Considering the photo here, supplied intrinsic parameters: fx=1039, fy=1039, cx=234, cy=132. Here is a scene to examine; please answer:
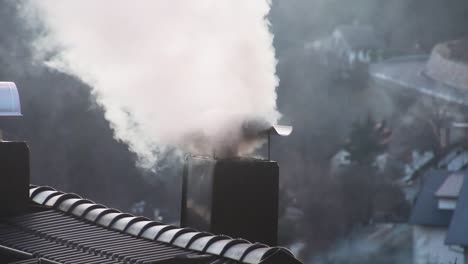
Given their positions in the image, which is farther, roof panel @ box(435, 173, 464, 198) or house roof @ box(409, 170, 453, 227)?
roof panel @ box(435, 173, 464, 198)

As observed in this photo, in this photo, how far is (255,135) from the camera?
16.2m

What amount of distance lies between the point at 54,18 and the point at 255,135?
746cm

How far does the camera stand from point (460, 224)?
63844 mm

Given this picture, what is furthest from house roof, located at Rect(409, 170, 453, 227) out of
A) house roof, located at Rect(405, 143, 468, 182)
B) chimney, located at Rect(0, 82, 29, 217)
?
chimney, located at Rect(0, 82, 29, 217)

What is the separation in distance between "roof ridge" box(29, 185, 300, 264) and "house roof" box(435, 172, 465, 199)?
60.2m

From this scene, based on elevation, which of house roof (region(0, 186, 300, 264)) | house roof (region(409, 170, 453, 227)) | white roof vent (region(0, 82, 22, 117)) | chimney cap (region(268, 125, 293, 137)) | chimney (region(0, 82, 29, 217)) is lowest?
house roof (region(409, 170, 453, 227))

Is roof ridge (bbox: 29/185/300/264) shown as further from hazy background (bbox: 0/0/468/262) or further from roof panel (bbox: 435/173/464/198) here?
roof panel (bbox: 435/173/464/198)

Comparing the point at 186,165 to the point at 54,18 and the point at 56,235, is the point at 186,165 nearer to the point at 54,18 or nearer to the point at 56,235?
the point at 56,235

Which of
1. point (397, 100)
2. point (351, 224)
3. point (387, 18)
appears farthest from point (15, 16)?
point (387, 18)

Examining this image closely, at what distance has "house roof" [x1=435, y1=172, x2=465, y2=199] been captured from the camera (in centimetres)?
7324

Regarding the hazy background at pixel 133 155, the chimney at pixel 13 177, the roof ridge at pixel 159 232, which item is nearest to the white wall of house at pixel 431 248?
the hazy background at pixel 133 155

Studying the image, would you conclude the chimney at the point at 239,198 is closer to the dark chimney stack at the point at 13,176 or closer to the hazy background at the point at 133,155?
the dark chimney stack at the point at 13,176

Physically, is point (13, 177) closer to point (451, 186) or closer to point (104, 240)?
point (104, 240)

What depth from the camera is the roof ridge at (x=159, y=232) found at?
1093 cm
